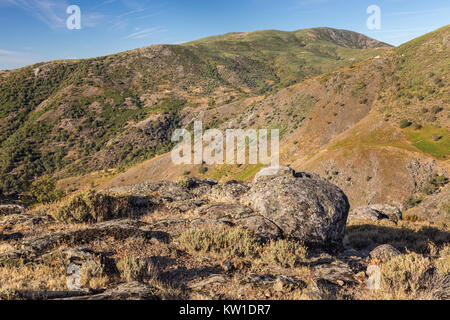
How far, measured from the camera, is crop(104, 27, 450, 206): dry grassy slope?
147 feet

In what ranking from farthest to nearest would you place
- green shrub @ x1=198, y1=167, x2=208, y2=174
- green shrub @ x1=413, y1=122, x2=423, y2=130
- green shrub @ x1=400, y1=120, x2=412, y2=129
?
green shrub @ x1=198, y1=167, x2=208, y2=174 → green shrub @ x1=400, y1=120, x2=412, y2=129 → green shrub @ x1=413, y1=122, x2=423, y2=130

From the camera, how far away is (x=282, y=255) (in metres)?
7.34

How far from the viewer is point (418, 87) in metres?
62.1

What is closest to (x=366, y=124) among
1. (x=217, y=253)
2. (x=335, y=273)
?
(x=335, y=273)

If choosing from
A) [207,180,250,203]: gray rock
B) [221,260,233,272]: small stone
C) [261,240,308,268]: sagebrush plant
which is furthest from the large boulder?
[221,260,233,272]: small stone

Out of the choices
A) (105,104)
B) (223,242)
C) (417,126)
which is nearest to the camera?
(223,242)

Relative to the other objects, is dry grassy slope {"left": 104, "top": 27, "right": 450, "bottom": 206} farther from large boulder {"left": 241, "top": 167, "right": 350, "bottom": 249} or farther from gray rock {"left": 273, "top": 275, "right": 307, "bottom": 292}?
gray rock {"left": 273, "top": 275, "right": 307, "bottom": 292}

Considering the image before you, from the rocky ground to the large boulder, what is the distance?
4cm

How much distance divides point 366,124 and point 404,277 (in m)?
62.0

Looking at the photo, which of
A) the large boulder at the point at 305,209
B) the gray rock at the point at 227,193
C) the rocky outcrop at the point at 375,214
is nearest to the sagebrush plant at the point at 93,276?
the large boulder at the point at 305,209

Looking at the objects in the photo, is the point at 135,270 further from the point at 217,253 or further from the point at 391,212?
the point at 391,212

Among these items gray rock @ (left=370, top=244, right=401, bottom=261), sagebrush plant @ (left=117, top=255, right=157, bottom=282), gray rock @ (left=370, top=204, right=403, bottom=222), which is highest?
sagebrush plant @ (left=117, top=255, right=157, bottom=282)

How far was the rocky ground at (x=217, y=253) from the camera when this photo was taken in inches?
219
